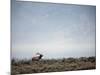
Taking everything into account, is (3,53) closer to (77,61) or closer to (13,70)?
(13,70)

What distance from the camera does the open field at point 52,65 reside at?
1.91 metres

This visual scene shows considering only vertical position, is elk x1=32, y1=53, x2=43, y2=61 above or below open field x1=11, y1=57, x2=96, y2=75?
above

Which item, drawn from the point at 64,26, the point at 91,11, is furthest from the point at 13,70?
the point at 91,11

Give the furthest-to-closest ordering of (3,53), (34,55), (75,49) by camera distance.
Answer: (75,49)
(34,55)
(3,53)

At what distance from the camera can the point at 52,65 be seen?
6.62 ft

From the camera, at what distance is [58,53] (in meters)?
2.04

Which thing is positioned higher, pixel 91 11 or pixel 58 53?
pixel 91 11

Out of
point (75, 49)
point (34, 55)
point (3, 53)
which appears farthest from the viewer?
point (75, 49)

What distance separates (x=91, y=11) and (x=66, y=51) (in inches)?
24.4

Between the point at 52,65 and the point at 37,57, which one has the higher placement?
the point at 37,57

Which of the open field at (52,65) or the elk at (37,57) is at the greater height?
the elk at (37,57)

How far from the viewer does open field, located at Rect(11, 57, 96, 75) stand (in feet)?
6.27

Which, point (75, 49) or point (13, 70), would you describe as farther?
point (75, 49)

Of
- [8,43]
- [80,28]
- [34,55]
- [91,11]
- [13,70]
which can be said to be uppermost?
[91,11]
